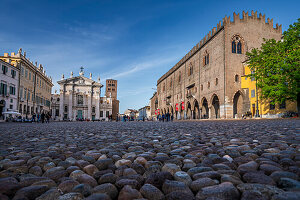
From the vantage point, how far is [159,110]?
63.3 meters

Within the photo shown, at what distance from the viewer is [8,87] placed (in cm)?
3238

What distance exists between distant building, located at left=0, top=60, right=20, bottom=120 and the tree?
35265 mm

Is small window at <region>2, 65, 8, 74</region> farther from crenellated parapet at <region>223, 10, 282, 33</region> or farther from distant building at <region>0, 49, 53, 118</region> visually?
crenellated parapet at <region>223, 10, 282, 33</region>

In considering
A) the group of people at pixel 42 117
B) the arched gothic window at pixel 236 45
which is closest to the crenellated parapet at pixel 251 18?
the arched gothic window at pixel 236 45

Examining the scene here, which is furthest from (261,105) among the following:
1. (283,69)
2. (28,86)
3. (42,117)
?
(28,86)

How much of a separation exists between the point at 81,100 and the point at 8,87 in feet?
107

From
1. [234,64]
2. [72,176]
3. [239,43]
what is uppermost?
[239,43]

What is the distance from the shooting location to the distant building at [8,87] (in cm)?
3100

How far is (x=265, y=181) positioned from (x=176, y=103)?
156ft

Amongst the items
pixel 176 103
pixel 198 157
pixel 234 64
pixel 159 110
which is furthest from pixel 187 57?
pixel 198 157

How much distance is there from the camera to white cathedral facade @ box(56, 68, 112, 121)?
63219mm

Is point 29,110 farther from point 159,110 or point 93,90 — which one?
point 159,110

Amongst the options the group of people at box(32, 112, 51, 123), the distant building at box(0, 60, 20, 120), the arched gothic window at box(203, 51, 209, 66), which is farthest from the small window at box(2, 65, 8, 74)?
the arched gothic window at box(203, 51, 209, 66)

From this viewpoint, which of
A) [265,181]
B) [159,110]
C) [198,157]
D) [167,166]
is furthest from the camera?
[159,110]
